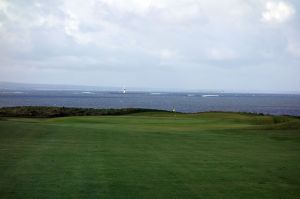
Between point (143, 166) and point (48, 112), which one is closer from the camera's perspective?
point (143, 166)

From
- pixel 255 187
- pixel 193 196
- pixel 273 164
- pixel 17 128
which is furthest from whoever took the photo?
pixel 17 128

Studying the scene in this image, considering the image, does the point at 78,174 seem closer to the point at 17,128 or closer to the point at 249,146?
the point at 249,146

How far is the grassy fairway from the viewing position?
10922mm

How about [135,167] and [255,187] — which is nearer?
[255,187]

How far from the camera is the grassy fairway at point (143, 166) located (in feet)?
35.8

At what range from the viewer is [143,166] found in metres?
14.0

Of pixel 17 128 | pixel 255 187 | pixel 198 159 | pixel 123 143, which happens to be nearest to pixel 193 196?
pixel 255 187

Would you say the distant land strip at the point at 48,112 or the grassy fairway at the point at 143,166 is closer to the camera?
the grassy fairway at the point at 143,166

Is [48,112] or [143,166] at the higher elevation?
[48,112]

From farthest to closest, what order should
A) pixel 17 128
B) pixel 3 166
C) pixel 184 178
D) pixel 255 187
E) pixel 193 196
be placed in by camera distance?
pixel 17 128, pixel 3 166, pixel 184 178, pixel 255 187, pixel 193 196

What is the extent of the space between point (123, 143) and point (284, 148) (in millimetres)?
6644

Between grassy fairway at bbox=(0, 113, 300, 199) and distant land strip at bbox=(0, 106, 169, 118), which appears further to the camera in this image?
distant land strip at bbox=(0, 106, 169, 118)

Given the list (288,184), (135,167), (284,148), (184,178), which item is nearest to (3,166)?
(135,167)

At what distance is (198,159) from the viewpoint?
15.7 meters
